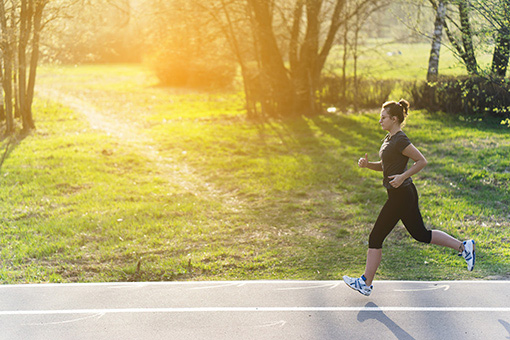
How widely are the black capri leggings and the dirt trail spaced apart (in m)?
4.46

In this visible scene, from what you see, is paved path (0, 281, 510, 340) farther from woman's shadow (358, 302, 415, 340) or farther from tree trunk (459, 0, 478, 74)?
tree trunk (459, 0, 478, 74)

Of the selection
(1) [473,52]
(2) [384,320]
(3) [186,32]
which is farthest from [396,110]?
(3) [186,32]

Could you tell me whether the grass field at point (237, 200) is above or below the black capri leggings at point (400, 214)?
below

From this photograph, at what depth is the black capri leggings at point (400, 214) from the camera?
534cm

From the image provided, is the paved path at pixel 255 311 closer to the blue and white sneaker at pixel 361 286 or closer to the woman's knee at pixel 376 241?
the blue and white sneaker at pixel 361 286

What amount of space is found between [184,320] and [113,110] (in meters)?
Result: 18.9

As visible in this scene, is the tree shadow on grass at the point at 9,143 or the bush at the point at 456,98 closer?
the tree shadow on grass at the point at 9,143

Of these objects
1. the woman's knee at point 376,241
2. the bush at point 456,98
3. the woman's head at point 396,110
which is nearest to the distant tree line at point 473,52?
the bush at point 456,98

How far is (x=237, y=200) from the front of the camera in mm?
10219

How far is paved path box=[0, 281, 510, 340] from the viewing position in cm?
487

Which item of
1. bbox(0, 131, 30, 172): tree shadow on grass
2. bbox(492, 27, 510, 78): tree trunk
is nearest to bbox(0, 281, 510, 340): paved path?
bbox(492, 27, 510, 78): tree trunk

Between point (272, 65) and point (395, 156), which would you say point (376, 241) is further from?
point (272, 65)

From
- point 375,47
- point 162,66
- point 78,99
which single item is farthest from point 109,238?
point 162,66

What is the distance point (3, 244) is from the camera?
26.0ft
